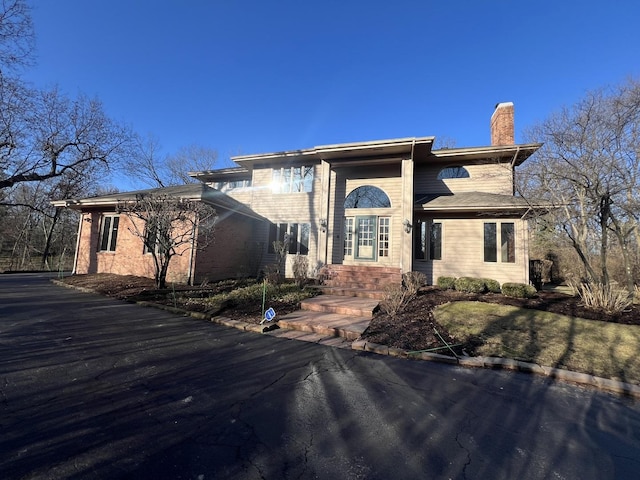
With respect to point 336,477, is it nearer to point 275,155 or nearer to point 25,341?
point 25,341

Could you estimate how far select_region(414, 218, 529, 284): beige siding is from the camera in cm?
1155

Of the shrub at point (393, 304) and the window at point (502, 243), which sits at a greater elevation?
the window at point (502, 243)

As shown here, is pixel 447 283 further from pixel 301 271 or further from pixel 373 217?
pixel 301 271

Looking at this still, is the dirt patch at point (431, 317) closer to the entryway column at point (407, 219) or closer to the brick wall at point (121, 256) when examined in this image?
the entryway column at point (407, 219)

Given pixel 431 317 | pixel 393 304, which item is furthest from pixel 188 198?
pixel 431 317

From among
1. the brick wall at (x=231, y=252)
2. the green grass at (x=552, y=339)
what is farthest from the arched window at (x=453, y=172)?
the brick wall at (x=231, y=252)

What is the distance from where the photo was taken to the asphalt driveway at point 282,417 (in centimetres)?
214

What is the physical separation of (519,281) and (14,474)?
14.2 m

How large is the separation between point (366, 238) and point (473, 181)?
5888mm

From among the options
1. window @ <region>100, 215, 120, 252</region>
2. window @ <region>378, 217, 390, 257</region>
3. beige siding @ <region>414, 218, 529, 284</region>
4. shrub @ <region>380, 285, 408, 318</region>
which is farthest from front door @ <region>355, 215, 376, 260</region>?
window @ <region>100, 215, 120, 252</region>

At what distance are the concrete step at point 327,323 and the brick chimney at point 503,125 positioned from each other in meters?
12.4

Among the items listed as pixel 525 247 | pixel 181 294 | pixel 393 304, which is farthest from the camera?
pixel 525 247

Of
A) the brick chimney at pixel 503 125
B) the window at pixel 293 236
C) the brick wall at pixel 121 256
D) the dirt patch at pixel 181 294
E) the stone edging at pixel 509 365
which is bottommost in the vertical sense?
the stone edging at pixel 509 365

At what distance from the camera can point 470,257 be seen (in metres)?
12.2
